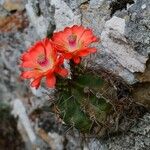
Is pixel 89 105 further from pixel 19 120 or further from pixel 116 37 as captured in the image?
pixel 19 120

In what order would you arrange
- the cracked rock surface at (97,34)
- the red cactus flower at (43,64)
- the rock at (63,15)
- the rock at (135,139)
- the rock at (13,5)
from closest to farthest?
the red cactus flower at (43,64) < the cracked rock surface at (97,34) < the rock at (135,139) < the rock at (63,15) < the rock at (13,5)

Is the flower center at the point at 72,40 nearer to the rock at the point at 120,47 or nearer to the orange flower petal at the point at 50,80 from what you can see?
the orange flower petal at the point at 50,80

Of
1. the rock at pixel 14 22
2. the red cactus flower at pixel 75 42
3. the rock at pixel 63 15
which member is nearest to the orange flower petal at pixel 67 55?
the red cactus flower at pixel 75 42

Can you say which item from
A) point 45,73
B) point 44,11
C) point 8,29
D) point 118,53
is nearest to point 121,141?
point 118,53

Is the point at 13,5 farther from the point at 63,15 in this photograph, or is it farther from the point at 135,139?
the point at 135,139

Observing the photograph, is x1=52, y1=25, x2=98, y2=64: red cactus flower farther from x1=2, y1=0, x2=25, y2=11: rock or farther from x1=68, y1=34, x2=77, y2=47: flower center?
x1=2, y1=0, x2=25, y2=11: rock

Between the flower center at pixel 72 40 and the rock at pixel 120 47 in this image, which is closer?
the flower center at pixel 72 40
